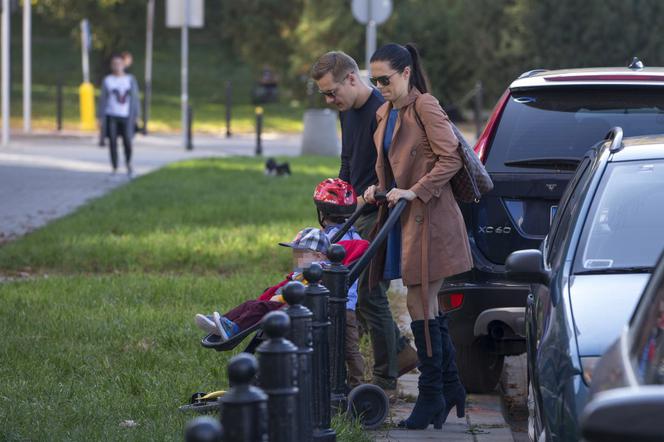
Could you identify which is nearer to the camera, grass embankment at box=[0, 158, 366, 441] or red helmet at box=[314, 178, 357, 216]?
grass embankment at box=[0, 158, 366, 441]

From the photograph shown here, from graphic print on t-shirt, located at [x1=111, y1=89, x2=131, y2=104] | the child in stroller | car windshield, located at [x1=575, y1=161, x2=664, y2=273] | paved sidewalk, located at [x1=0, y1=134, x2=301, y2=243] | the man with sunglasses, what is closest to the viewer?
car windshield, located at [x1=575, y1=161, x2=664, y2=273]

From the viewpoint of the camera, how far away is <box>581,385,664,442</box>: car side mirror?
→ 277 cm

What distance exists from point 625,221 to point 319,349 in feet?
4.31

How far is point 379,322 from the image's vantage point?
7.36 m

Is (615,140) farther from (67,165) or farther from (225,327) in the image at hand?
(67,165)

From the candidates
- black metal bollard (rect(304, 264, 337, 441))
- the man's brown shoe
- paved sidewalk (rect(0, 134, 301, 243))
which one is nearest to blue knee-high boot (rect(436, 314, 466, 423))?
the man's brown shoe

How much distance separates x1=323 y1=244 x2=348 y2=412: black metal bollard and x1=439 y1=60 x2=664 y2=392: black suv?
998 mm

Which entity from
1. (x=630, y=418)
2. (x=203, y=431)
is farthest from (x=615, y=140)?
(x=630, y=418)

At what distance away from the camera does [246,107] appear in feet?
166

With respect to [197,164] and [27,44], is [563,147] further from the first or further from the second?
[27,44]

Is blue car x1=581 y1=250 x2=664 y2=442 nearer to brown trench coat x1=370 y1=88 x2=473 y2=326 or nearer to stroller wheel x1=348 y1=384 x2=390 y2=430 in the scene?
brown trench coat x1=370 y1=88 x2=473 y2=326

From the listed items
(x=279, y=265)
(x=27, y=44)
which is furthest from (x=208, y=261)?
(x=27, y=44)

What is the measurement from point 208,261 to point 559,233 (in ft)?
21.6

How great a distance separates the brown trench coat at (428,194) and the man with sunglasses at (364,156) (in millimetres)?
671
